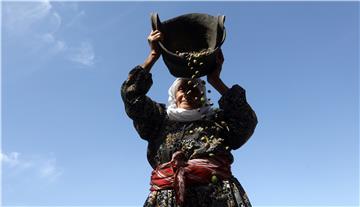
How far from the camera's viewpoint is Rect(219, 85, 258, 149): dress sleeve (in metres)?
3.33

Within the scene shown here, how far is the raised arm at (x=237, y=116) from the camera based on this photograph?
333 cm

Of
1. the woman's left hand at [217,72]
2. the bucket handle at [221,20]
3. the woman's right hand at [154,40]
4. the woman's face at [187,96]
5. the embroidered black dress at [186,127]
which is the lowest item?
the embroidered black dress at [186,127]

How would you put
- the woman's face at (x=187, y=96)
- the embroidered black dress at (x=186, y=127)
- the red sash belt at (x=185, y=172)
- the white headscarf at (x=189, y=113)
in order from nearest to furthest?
the red sash belt at (x=185, y=172) → the embroidered black dress at (x=186, y=127) → the white headscarf at (x=189, y=113) → the woman's face at (x=187, y=96)

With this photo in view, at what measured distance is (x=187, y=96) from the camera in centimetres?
352

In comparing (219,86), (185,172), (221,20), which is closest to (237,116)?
(219,86)

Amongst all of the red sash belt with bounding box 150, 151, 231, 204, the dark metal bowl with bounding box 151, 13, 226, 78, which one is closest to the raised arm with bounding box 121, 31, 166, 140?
the dark metal bowl with bounding box 151, 13, 226, 78

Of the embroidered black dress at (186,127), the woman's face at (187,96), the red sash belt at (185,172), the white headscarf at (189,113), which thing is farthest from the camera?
the woman's face at (187,96)

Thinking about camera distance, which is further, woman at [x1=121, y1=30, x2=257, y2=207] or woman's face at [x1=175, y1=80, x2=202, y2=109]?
woman's face at [x1=175, y1=80, x2=202, y2=109]

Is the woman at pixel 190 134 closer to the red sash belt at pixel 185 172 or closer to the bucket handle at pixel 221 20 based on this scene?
the red sash belt at pixel 185 172

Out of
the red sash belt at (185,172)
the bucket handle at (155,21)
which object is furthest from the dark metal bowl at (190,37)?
the red sash belt at (185,172)

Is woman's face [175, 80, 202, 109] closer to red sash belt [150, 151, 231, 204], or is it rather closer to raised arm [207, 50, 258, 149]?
raised arm [207, 50, 258, 149]

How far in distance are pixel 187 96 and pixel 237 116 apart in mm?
401

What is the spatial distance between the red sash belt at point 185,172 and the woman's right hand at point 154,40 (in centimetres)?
74

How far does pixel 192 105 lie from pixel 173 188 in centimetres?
65
